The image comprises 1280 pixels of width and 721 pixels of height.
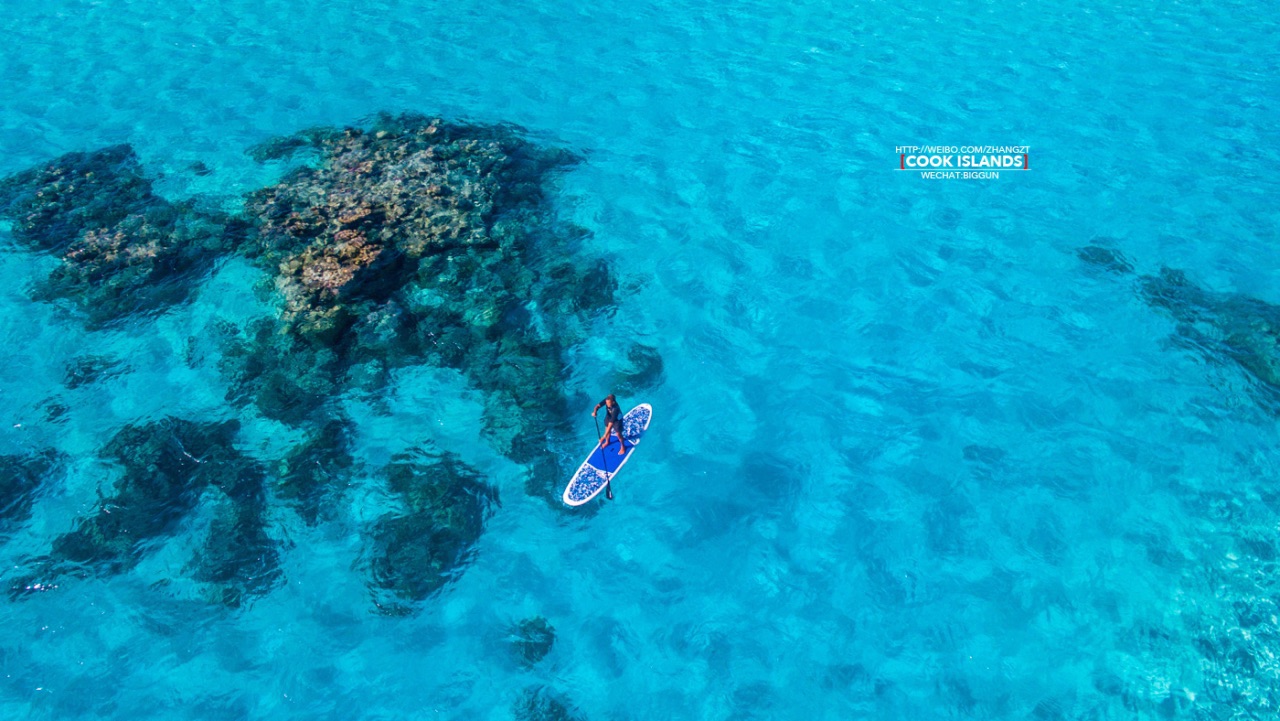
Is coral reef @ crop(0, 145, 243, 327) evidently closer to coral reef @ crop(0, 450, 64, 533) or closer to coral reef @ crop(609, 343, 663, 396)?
coral reef @ crop(0, 450, 64, 533)

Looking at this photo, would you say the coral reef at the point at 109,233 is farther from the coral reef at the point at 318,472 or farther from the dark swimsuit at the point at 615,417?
the dark swimsuit at the point at 615,417

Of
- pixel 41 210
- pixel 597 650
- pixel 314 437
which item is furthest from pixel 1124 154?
pixel 41 210

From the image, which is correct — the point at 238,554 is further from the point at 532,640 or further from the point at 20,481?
the point at 532,640

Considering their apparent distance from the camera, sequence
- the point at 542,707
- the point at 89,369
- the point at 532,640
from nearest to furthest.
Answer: the point at 542,707 < the point at 532,640 < the point at 89,369

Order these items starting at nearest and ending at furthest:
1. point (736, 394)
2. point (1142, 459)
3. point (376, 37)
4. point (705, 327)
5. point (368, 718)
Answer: point (368, 718)
point (1142, 459)
point (736, 394)
point (705, 327)
point (376, 37)

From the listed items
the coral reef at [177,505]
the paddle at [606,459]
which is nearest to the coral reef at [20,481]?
the coral reef at [177,505]

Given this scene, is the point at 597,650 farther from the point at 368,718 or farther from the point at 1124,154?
the point at 1124,154

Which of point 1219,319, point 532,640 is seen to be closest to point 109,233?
point 532,640
